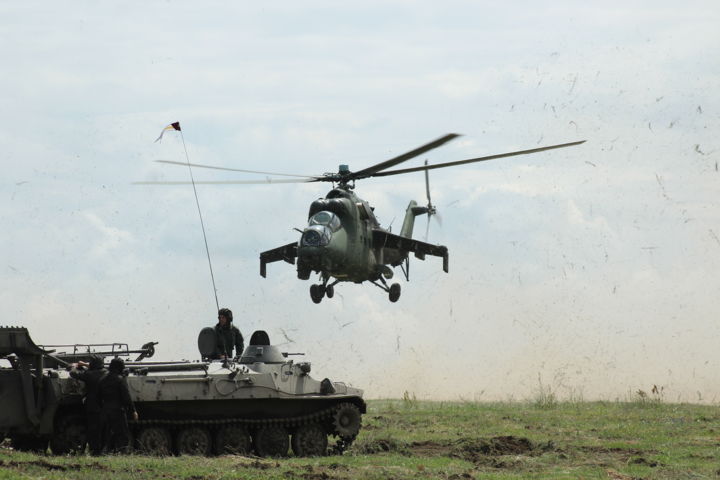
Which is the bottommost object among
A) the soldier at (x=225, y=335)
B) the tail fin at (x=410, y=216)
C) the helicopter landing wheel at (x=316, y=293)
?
the soldier at (x=225, y=335)

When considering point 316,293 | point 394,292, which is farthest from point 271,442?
point 394,292

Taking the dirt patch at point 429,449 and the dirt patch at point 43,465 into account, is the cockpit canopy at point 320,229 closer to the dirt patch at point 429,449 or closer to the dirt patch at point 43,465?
the dirt patch at point 429,449

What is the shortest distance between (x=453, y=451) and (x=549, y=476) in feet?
11.2

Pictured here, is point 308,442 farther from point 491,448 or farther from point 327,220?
point 327,220

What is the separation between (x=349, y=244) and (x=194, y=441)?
29.2 feet

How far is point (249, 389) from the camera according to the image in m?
20.5

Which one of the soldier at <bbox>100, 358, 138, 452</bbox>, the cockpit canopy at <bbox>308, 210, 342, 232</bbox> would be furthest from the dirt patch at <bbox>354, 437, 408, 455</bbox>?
the cockpit canopy at <bbox>308, 210, 342, 232</bbox>

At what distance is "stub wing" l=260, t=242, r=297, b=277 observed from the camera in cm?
3125

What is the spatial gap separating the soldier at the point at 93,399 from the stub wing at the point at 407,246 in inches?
447

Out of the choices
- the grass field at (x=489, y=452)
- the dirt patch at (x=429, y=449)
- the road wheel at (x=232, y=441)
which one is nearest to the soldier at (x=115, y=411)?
the grass field at (x=489, y=452)

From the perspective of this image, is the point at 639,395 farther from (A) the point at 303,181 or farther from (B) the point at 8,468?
Result: (B) the point at 8,468

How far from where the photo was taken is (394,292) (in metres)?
30.6

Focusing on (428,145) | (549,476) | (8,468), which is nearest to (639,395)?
(428,145)

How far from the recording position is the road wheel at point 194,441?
19.8 meters
